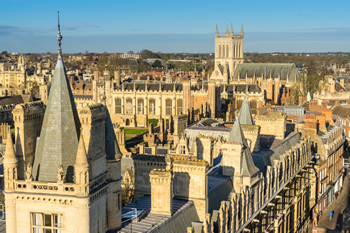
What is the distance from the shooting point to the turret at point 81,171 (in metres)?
13.6

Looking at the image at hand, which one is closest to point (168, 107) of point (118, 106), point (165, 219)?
point (118, 106)

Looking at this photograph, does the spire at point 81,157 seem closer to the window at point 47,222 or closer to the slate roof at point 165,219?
the window at point 47,222

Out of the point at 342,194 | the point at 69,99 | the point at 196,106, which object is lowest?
the point at 342,194

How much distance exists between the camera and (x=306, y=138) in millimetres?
38156

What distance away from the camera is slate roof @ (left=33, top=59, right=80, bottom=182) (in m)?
14.5

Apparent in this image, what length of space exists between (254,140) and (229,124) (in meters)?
18.0

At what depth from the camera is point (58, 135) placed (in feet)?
48.3

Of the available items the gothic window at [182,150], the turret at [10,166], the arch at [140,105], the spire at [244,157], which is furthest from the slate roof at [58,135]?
the arch at [140,105]

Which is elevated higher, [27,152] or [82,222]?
[27,152]

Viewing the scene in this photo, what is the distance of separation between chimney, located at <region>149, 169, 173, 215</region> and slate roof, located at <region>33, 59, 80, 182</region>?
3647 millimetres

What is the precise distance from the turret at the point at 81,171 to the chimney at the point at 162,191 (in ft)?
13.1

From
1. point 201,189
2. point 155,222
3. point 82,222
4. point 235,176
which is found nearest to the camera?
point 82,222

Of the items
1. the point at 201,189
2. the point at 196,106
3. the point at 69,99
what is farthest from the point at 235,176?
the point at 196,106

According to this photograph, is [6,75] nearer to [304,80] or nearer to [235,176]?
[304,80]
